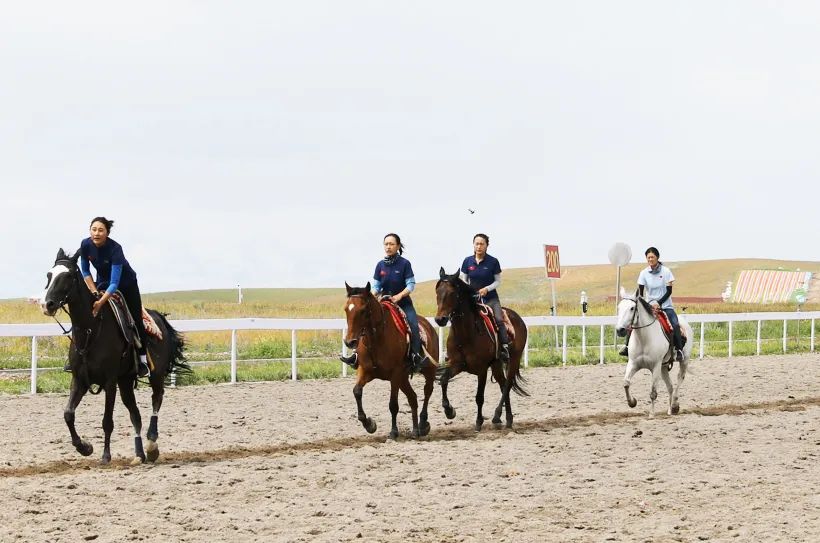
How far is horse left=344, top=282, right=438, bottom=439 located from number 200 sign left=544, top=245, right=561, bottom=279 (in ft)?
46.0

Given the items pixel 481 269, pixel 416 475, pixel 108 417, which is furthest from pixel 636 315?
pixel 108 417

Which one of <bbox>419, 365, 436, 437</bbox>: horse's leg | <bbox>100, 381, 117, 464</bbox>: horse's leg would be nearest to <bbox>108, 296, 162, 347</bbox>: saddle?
<bbox>100, 381, 117, 464</bbox>: horse's leg

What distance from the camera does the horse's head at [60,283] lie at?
33.0ft

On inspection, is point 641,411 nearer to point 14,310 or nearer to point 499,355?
point 499,355

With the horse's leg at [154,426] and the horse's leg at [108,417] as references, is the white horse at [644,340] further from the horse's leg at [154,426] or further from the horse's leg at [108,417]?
the horse's leg at [108,417]

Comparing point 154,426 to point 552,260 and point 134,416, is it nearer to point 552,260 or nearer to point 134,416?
point 134,416

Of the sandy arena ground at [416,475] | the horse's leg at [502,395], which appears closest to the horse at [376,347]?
the sandy arena ground at [416,475]

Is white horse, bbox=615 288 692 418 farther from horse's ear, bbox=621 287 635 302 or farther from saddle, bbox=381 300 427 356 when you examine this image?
saddle, bbox=381 300 427 356

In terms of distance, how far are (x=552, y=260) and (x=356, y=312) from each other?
50.3 feet

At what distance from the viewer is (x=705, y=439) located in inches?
504

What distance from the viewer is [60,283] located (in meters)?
10.2

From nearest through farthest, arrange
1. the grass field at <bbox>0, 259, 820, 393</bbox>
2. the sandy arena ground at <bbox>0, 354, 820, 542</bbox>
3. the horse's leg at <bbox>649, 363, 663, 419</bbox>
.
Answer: the sandy arena ground at <bbox>0, 354, 820, 542</bbox>, the horse's leg at <bbox>649, 363, 663, 419</bbox>, the grass field at <bbox>0, 259, 820, 393</bbox>

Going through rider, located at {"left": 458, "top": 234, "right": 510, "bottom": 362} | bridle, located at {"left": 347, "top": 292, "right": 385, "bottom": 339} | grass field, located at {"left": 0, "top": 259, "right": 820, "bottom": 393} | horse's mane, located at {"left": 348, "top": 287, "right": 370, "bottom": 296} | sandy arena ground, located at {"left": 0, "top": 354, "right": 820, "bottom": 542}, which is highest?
rider, located at {"left": 458, "top": 234, "right": 510, "bottom": 362}

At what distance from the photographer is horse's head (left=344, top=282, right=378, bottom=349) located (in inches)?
478
